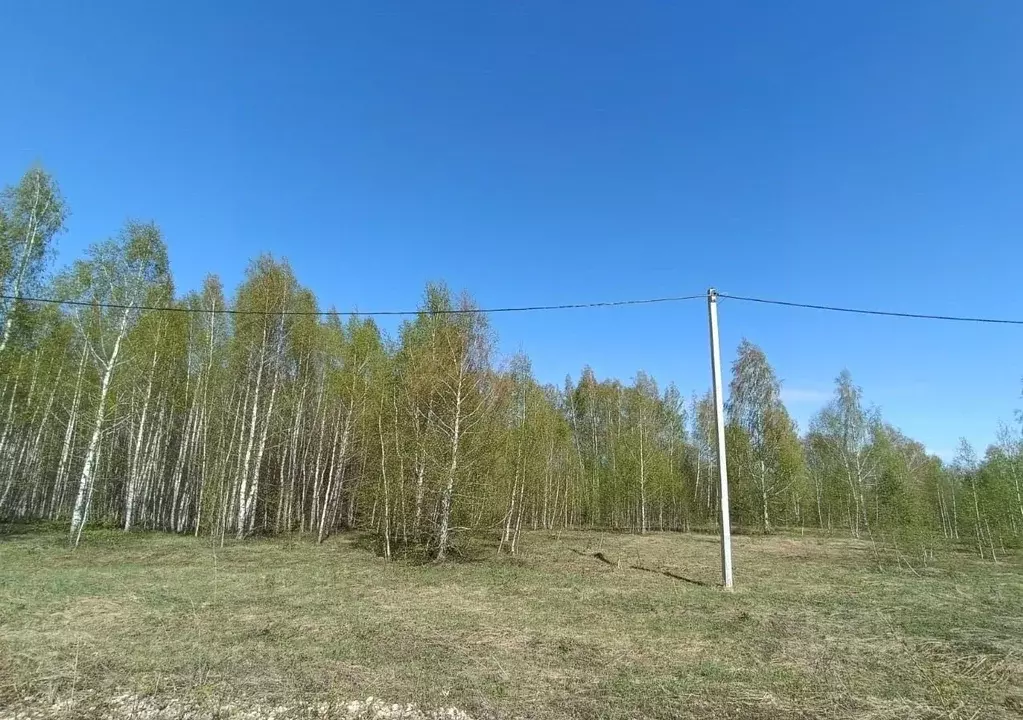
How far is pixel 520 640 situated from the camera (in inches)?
291

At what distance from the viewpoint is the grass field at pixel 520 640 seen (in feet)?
17.1

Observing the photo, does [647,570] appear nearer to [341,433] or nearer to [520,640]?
[520,640]

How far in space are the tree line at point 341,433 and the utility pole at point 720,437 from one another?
6386 millimetres

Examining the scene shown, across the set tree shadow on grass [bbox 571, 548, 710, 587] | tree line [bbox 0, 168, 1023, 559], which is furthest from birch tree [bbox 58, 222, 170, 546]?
tree shadow on grass [bbox 571, 548, 710, 587]

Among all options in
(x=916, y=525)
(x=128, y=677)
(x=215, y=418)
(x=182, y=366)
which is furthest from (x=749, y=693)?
(x=182, y=366)

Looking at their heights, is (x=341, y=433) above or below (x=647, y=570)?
above

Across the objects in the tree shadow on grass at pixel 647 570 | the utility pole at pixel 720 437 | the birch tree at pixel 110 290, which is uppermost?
the birch tree at pixel 110 290

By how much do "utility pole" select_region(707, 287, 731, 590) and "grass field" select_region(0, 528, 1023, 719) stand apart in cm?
70

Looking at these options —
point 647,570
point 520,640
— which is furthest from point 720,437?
point 520,640

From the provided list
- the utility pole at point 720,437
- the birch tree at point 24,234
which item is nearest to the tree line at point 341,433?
the birch tree at point 24,234

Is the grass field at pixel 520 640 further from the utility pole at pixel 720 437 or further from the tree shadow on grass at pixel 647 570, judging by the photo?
the utility pole at pixel 720 437

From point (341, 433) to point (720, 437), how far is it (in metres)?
19.6

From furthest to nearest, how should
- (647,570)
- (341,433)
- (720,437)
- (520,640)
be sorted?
1. (341,433)
2. (647,570)
3. (720,437)
4. (520,640)

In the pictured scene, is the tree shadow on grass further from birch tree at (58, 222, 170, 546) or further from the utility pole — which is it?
birch tree at (58, 222, 170, 546)
